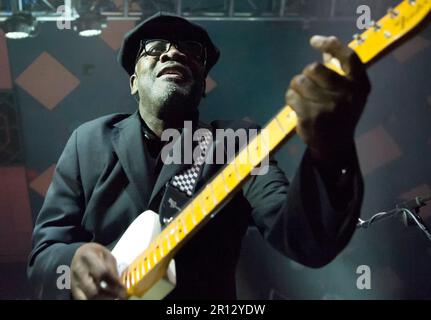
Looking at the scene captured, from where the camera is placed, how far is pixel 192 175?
1427mm

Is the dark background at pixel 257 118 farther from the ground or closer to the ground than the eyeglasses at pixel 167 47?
closer to the ground

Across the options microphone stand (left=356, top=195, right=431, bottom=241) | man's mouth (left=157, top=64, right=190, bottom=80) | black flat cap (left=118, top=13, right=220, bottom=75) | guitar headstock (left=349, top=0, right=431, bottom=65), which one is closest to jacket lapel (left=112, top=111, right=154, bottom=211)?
man's mouth (left=157, top=64, right=190, bottom=80)

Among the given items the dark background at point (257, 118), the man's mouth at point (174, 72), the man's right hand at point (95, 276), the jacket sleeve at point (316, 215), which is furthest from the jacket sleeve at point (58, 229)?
the dark background at point (257, 118)

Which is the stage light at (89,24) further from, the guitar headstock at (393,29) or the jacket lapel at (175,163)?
the guitar headstock at (393,29)

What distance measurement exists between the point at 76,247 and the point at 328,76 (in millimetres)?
961

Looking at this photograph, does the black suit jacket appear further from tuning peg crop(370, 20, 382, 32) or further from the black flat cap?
tuning peg crop(370, 20, 382, 32)

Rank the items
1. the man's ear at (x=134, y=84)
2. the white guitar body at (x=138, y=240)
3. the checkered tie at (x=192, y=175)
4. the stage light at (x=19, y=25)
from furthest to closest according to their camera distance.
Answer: the stage light at (x=19, y=25)
the man's ear at (x=134, y=84)
the checkered tie at (x=192, y=175)
the white guitar body at (x=138, y=240)

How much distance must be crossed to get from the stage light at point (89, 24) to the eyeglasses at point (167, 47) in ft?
3.94

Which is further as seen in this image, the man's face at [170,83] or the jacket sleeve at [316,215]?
the man's face at [170,83]

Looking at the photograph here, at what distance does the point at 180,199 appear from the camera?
1.36m

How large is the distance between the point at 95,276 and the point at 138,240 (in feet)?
0.61

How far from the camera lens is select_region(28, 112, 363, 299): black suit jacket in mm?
1349

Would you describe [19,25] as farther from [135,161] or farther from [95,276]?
[95,276]

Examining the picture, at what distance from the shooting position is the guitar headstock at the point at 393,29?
0.78 metres
